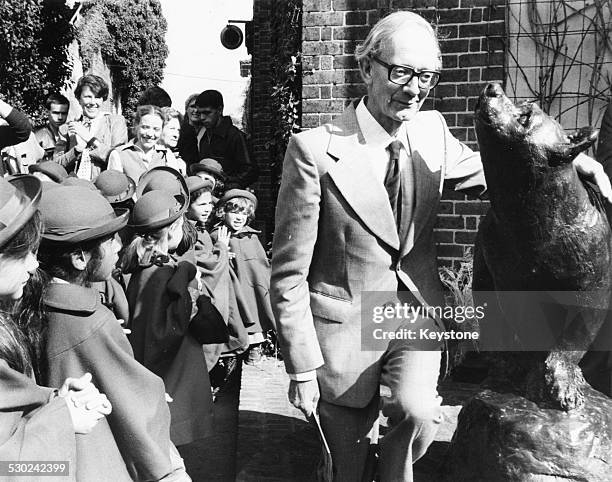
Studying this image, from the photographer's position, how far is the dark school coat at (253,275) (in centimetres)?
574

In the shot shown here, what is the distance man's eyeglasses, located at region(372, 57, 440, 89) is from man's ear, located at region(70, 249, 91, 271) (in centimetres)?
128

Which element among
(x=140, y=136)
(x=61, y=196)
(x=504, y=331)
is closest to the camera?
(x=61, y=196)

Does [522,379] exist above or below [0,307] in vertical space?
below

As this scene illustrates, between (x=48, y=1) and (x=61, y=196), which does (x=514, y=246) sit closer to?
(x=61, y=196)

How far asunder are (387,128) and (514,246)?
25.6 inches

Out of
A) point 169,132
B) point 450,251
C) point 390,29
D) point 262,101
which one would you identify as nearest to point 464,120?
point 450,251

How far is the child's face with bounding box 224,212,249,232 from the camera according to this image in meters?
5.61

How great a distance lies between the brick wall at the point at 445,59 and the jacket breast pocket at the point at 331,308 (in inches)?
114

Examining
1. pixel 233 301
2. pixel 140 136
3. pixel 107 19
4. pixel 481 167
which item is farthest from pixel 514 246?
pixel 107 19

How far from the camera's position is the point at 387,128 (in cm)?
301

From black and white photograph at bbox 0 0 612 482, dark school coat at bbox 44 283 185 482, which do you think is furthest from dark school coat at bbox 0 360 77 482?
dark school coat at bbox 44 283 185 482

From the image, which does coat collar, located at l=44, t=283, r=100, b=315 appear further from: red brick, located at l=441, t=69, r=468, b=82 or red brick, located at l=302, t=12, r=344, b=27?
red brick, located at l=441, t=69, r=468, b=82

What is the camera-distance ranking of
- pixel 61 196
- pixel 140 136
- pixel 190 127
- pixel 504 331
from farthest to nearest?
1. pixel 190 127
2. pixel 140 136
3. pixel 504 331
4. pixel 61 196

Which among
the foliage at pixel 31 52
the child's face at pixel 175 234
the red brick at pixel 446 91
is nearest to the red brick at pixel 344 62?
the red brick at pixel 446 91
